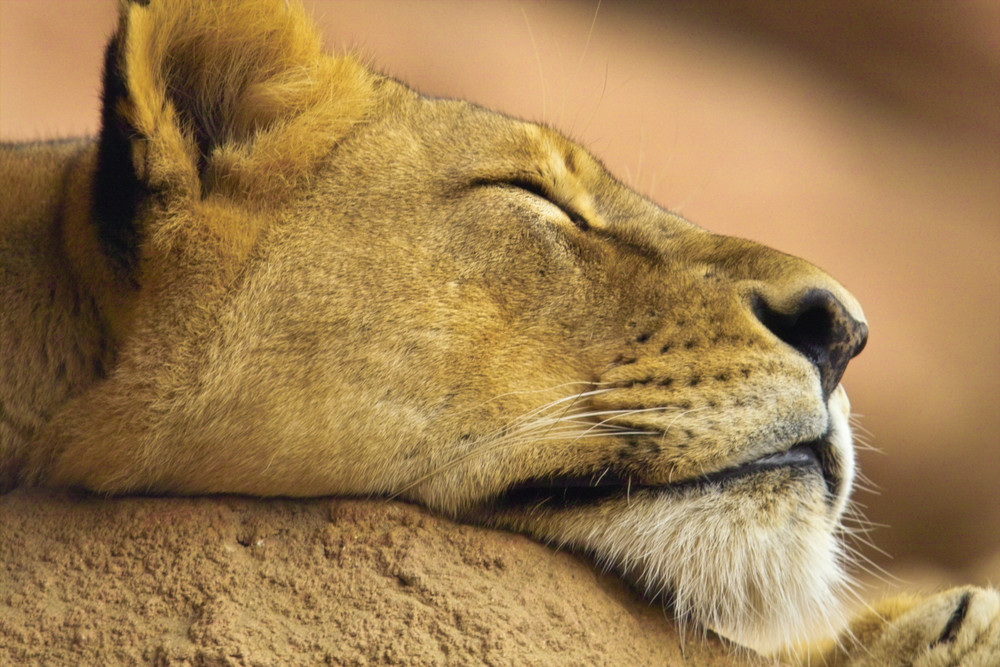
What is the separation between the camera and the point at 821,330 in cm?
202

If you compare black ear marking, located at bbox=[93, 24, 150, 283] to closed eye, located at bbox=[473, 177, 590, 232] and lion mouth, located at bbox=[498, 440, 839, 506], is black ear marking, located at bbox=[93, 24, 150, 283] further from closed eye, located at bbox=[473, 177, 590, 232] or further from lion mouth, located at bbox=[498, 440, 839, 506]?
lion mouth, located at bbox=[498, 440, 839, 506]

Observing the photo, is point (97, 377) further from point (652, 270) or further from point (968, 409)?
point (968, 409)

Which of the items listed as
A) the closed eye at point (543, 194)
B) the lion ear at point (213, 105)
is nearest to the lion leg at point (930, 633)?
the closed eye at point (543, 194)

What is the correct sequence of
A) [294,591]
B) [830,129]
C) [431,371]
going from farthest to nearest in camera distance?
[830,129] < [431,371] < [294,591]

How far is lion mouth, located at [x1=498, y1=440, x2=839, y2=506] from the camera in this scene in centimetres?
189

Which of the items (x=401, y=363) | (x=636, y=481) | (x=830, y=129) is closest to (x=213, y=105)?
(x=401, y=363)

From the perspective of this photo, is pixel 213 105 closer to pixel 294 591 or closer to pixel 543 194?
pixel 543 194

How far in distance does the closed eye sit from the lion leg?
1.13 meters

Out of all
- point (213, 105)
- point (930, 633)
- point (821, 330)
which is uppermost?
point (821, 330)

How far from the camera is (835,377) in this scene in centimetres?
203

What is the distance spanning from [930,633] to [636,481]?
89cm

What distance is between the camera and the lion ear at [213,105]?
191 cm

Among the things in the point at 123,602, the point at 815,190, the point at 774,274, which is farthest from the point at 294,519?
the point at 815,190

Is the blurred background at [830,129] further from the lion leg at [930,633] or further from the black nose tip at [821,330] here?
the black nose tip at [821,330]
